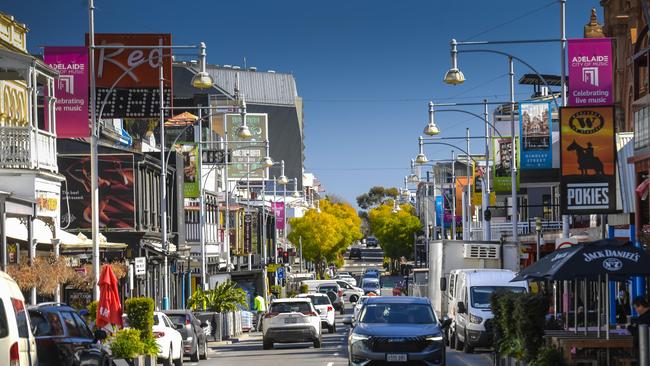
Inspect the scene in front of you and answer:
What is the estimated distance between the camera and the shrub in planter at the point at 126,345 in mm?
27969

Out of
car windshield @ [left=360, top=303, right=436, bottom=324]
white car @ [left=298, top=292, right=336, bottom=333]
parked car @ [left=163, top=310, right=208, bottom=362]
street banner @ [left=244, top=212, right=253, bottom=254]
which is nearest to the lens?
car windshield @ [left=360, top=303, right=436, bottom=324]

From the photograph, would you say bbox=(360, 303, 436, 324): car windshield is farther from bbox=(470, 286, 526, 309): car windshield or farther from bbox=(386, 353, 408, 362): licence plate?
bbox=(470, 286, 526, 309): car windshield

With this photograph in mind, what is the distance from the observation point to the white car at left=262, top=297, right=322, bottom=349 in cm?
3988

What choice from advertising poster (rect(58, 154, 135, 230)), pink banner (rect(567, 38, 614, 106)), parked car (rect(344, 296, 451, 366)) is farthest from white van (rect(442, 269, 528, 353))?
advertising poster (rect(58, 154, 135, 230))

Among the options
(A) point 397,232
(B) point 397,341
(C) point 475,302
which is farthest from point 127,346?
(A) point 397,232

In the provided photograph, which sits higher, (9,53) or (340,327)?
(9,53)

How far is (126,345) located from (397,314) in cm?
591

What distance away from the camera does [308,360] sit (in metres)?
33.0

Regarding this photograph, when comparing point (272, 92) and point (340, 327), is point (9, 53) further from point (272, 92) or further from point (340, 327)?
point (272, 92)

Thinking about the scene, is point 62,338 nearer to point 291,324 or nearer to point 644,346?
point 644,346

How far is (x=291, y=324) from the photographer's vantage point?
131ft

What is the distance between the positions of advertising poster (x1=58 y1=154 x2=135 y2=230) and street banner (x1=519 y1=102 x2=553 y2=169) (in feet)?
64.6

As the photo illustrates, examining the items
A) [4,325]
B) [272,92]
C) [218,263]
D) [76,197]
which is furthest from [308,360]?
[272,92]

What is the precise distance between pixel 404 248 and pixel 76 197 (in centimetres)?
12025
